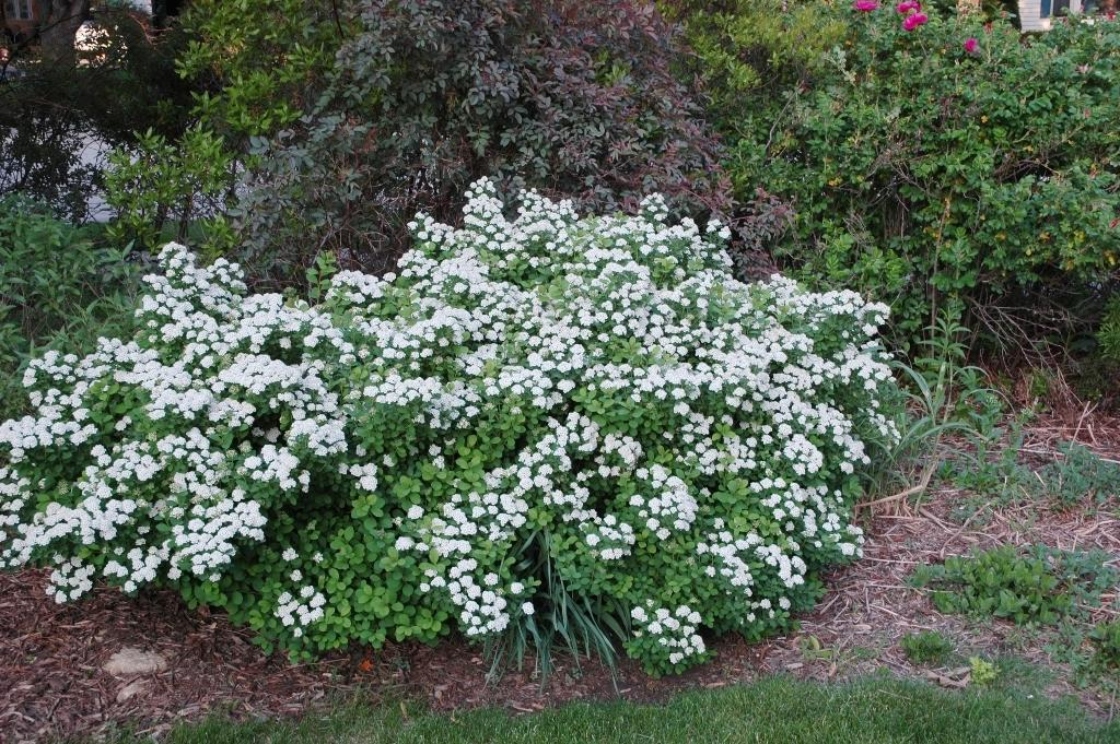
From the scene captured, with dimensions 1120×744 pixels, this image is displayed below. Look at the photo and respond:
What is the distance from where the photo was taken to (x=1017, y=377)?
21.2 feet

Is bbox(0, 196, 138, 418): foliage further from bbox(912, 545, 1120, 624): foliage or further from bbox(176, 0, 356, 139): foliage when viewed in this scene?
bbox(912, 545, 1120, 624): foliage

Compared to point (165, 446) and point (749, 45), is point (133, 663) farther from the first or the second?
point (749, 45)

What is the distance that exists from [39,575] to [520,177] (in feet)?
10.2

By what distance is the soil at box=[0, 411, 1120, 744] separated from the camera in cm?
374

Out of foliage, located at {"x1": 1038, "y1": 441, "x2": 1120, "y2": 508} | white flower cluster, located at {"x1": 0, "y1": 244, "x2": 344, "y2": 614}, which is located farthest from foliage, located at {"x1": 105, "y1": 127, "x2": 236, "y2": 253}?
foliage, located at {"x1": 1038, "y1": 441, "x2": 1120, "y2": 508}

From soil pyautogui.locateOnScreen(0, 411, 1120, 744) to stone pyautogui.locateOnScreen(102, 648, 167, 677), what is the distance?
2 centimetres

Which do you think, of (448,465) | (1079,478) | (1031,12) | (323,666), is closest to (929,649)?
(1079,478)

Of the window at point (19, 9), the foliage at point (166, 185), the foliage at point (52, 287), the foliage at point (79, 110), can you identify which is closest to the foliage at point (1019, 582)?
the foliage at point (52, 287)

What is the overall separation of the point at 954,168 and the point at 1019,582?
8.94ft

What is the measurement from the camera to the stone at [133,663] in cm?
387

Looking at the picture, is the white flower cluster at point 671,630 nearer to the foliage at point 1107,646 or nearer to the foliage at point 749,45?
the foliage at point 1107,646

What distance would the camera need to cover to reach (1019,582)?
14.2 ft

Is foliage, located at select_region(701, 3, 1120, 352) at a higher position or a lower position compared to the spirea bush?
higher

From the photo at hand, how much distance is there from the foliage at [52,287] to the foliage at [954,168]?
3719 millimetres
